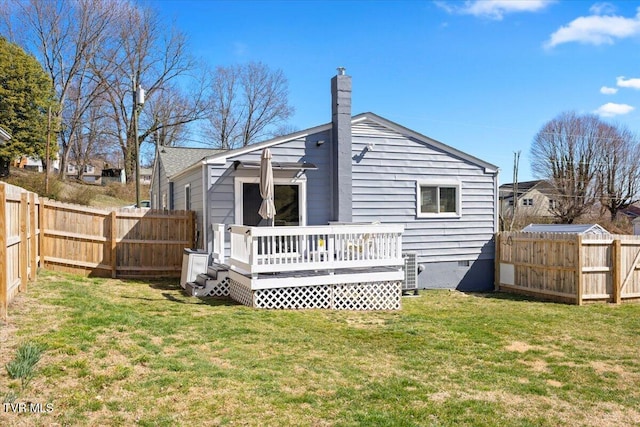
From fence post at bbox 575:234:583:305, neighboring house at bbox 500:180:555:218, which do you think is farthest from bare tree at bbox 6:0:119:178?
neighboring house at bbox 500:180:555:218

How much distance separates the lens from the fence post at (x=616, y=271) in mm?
11445

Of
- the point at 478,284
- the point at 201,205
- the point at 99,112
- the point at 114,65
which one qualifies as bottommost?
the point at 478,284

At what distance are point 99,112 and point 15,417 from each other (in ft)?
123

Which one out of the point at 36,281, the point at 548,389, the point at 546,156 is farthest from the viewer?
the point at 546,156

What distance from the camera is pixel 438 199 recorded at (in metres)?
13.3

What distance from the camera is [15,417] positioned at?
12.3ft

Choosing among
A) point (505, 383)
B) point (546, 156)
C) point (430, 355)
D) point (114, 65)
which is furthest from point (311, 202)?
point (546, 156)

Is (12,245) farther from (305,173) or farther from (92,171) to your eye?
(92,171)

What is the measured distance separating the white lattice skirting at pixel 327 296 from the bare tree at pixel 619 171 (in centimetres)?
4232

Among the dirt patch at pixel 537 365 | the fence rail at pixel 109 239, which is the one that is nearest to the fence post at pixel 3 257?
the fence rail at pixel 109 239

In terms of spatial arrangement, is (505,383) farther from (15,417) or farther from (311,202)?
(311,202)

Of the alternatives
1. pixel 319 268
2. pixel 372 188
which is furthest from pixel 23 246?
pixel 372 188

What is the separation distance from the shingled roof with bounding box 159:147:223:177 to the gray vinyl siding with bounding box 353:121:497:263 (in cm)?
697

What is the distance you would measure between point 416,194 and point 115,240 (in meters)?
7.67
